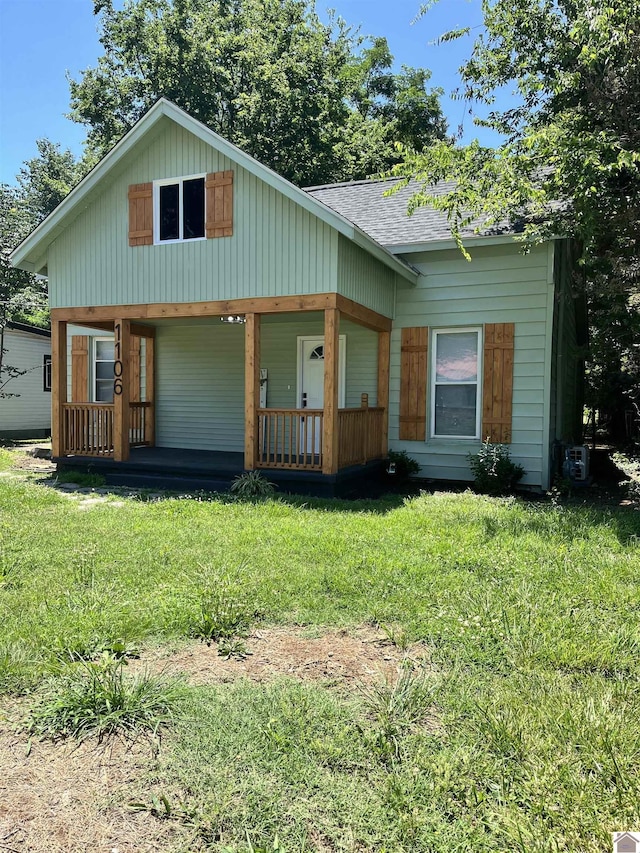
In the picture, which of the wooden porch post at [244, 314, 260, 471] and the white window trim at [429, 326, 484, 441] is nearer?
the wooden porch post at [244, 314, 260, 471]

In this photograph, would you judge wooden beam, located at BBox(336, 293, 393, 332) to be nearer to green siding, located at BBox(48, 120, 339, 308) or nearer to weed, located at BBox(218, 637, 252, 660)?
green siding, located at BBox(48, 120, 339, 308)

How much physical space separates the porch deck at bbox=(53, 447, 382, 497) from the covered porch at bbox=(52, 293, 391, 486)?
9 centimetres

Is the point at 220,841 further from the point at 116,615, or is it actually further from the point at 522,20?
the point at 522,20

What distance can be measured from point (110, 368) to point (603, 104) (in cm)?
1001

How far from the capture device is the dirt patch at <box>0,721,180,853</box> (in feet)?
6.61

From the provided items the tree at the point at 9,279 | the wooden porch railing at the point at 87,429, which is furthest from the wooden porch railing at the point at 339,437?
the tree at the point at 9,279

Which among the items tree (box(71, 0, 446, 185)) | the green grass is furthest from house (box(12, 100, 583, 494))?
tree (box(71, 0, 446, 185))

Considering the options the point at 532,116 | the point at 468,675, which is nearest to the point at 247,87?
the point at 532,116

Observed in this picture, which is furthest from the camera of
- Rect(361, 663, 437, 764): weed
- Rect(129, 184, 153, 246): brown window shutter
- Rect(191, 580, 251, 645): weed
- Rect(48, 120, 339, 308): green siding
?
Rect(129, 184, 153, 246): brown window shutter

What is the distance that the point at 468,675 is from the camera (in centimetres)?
309

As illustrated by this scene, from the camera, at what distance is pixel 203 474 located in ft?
30.6

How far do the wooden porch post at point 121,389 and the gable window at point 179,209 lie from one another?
162 cm

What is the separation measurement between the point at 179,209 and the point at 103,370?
15.5 ft

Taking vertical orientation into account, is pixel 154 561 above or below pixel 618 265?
below
